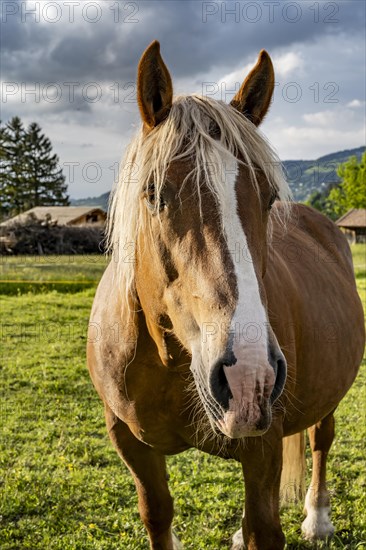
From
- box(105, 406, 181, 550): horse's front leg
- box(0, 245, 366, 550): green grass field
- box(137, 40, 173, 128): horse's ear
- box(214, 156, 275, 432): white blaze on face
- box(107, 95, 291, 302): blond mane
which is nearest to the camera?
box(214, 156, 275, 432): white blaze on face

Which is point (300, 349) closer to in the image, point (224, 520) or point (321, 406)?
point (321, 406)

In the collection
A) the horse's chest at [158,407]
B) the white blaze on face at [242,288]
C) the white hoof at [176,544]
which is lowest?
the white hoof at [176,544]

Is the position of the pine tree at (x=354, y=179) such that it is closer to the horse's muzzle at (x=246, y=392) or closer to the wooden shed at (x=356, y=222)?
the wooden shed at (x=356, y=222)

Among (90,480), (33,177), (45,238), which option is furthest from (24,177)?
(90,480)

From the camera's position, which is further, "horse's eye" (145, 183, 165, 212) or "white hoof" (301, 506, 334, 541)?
"white hoof" (301, 506, 334, 541)

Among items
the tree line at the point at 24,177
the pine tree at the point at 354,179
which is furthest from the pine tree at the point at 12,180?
the pine tree at the point at 354,179

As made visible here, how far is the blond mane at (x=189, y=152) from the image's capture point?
191cm

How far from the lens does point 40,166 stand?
173 feet

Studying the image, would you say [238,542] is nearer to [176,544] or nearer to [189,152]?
[176,544]

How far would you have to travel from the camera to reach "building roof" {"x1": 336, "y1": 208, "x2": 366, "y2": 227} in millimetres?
58312

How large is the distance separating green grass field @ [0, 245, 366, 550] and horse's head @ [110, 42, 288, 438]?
2147mm

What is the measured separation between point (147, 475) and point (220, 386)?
153 cm

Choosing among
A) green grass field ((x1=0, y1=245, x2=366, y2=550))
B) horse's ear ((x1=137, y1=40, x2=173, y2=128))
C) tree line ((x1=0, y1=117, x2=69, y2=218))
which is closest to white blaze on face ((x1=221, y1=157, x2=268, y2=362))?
horse's ear ((x1=137, y1=40, x2=173, y2=128))

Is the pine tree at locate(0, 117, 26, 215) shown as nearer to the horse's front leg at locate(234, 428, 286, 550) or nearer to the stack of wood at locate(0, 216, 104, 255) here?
the stack of wood at locate(0, 216, 104, 255)
